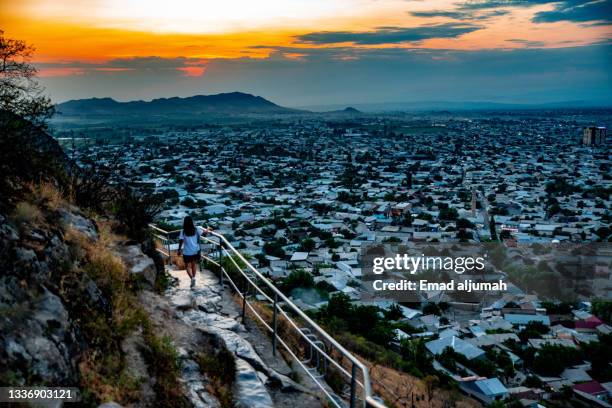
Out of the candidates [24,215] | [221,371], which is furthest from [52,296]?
[221,371]

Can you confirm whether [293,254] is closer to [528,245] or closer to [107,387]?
[528,245]

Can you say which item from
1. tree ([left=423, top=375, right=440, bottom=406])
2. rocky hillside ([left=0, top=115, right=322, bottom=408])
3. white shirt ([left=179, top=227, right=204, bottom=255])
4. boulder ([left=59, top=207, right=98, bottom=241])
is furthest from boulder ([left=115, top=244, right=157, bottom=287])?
tree ([left=423, top=375, right=440, bottom=406])

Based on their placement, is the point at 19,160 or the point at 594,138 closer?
the point at 19,160

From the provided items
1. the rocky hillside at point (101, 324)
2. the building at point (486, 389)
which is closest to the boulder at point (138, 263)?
the rocky hillside at point (101, 324)

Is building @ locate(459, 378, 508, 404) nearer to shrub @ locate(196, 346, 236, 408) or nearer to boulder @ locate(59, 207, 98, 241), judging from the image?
shrub @ locate(196, 346, 236, 408)

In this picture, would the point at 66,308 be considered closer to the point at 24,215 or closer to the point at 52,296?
the point at 52,296

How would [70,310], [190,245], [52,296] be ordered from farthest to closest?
1. [190,245]
2. [70,310]
3. [52,296]

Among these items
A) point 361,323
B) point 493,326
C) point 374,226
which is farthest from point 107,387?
point 374,226

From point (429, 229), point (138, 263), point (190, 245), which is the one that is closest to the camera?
point (138, 263)

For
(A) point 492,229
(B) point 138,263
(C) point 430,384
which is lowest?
(A) point 492,229
